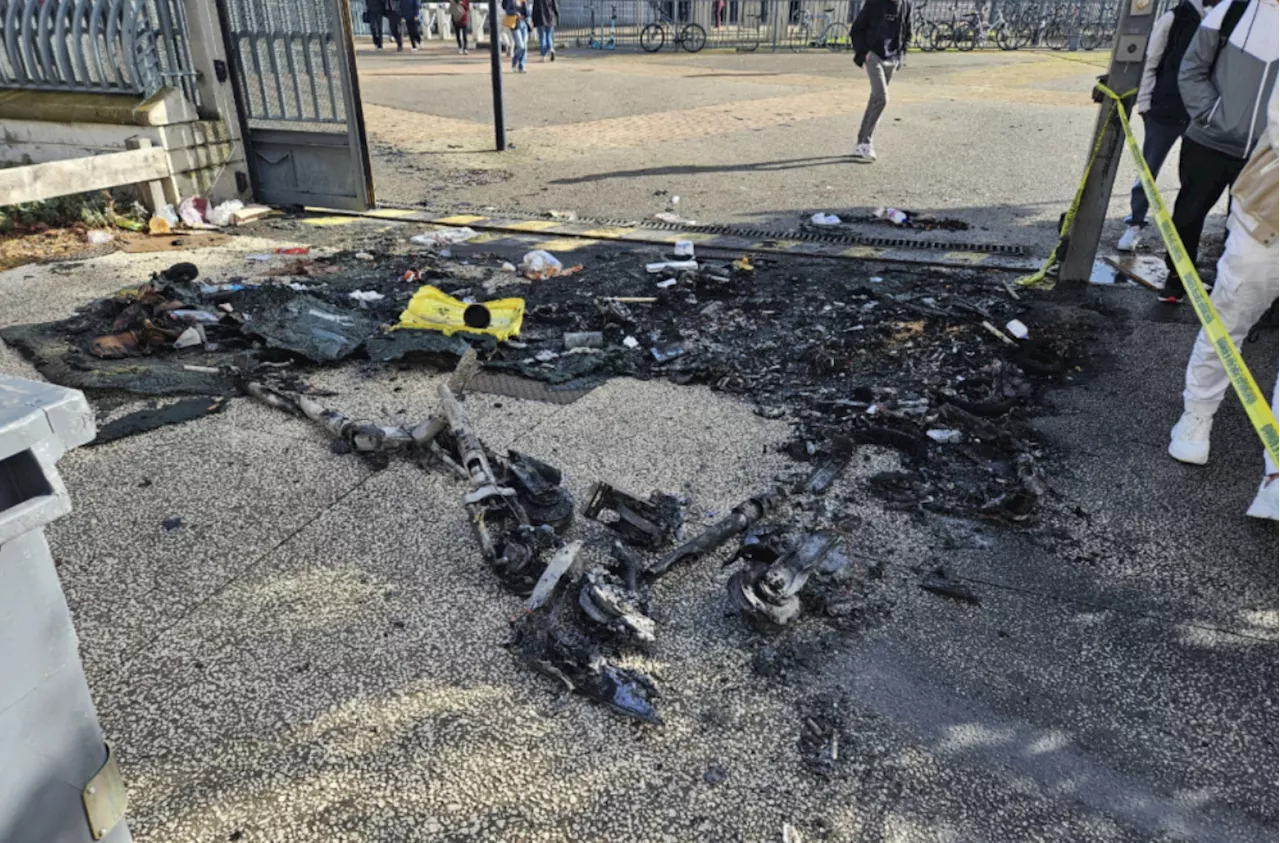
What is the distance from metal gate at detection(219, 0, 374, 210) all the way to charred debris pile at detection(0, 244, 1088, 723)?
1.90 metres

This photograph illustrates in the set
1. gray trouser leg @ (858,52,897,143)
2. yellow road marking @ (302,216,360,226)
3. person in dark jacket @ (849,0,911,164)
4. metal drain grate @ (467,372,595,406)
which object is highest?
person in dark jacket @ (849,0,911,164)

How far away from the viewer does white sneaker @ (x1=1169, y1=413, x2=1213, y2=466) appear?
3.99 metres

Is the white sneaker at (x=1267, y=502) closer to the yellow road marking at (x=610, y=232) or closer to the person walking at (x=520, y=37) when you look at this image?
the yellow road marking at (x=610, y=232)

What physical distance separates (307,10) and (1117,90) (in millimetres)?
7134

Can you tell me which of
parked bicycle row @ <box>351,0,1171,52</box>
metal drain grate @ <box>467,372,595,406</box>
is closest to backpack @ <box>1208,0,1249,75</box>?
metal drain grate @ <box>467,372,595,406</box>

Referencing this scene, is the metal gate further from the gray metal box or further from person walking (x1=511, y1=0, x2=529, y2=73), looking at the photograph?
person walking (x1=511, y1=0, x2=529, y2=73)

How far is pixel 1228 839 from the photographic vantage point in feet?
7.36

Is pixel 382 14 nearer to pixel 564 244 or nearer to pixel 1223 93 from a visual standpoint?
pixel 564 244

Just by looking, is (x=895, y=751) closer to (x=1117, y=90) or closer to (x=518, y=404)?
(x=518, y=404)

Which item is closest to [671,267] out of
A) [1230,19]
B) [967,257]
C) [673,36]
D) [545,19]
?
[967,257]

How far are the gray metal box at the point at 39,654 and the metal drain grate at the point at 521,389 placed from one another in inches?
127

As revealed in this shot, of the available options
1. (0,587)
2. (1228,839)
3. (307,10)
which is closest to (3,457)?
(0,587)

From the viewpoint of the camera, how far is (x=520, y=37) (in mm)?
18859

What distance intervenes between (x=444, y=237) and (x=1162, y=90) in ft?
19.6
